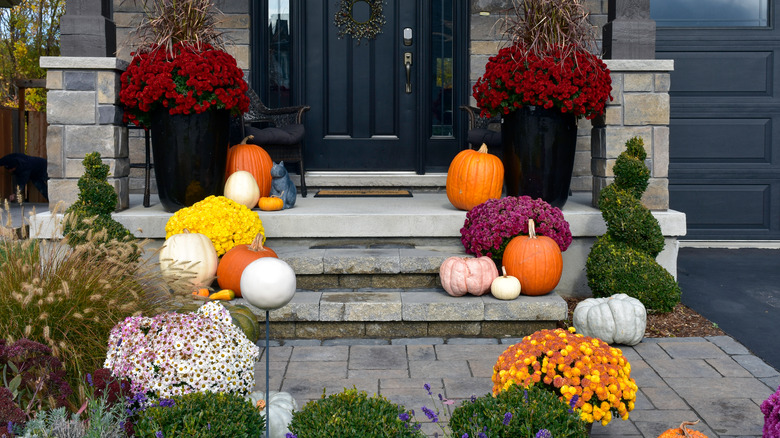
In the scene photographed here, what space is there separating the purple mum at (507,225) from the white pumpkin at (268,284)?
7.69ft

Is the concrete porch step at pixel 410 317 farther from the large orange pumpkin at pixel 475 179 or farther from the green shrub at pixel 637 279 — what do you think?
the large orange pumpkin at pixel 475 179

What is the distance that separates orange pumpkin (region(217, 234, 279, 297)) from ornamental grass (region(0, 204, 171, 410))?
100 centimetres

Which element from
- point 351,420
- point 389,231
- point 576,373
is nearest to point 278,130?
point 389,231

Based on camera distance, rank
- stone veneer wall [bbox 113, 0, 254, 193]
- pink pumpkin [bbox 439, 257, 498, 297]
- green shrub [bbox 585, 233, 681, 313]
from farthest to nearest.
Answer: stone veneer wall [bbox 113, 0, 254, 193] < green shrub [bbox 585, 233, 681, 313] < pink pumpkin [bbox 439, 257, 498, 297]

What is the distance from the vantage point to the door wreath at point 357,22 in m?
6.72

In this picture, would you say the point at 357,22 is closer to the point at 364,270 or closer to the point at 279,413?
the point at 364,270

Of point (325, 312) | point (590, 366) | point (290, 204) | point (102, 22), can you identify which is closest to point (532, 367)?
point (590, 366)

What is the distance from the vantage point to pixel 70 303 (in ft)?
9.53

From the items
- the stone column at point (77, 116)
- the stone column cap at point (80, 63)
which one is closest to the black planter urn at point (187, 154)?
the stone column at point (77, 116)

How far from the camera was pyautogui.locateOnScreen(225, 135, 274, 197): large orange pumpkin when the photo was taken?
541 cm

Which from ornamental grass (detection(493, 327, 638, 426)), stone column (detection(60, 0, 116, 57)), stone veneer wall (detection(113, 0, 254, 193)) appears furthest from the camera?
stone veneer wall (detection(113, 0, 254, 193))

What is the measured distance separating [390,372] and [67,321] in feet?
4.53

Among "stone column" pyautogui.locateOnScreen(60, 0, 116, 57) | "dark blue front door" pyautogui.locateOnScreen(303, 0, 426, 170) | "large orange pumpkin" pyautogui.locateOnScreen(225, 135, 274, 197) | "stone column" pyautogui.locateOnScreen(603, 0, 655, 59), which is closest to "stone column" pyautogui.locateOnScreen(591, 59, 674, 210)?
"stone column" pyautogui.locateOnScreen(603, 0, 655, 59)

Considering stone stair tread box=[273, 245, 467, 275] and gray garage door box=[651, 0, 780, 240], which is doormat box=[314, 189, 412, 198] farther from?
gray garage door box=[651, 0, 780, 240]
